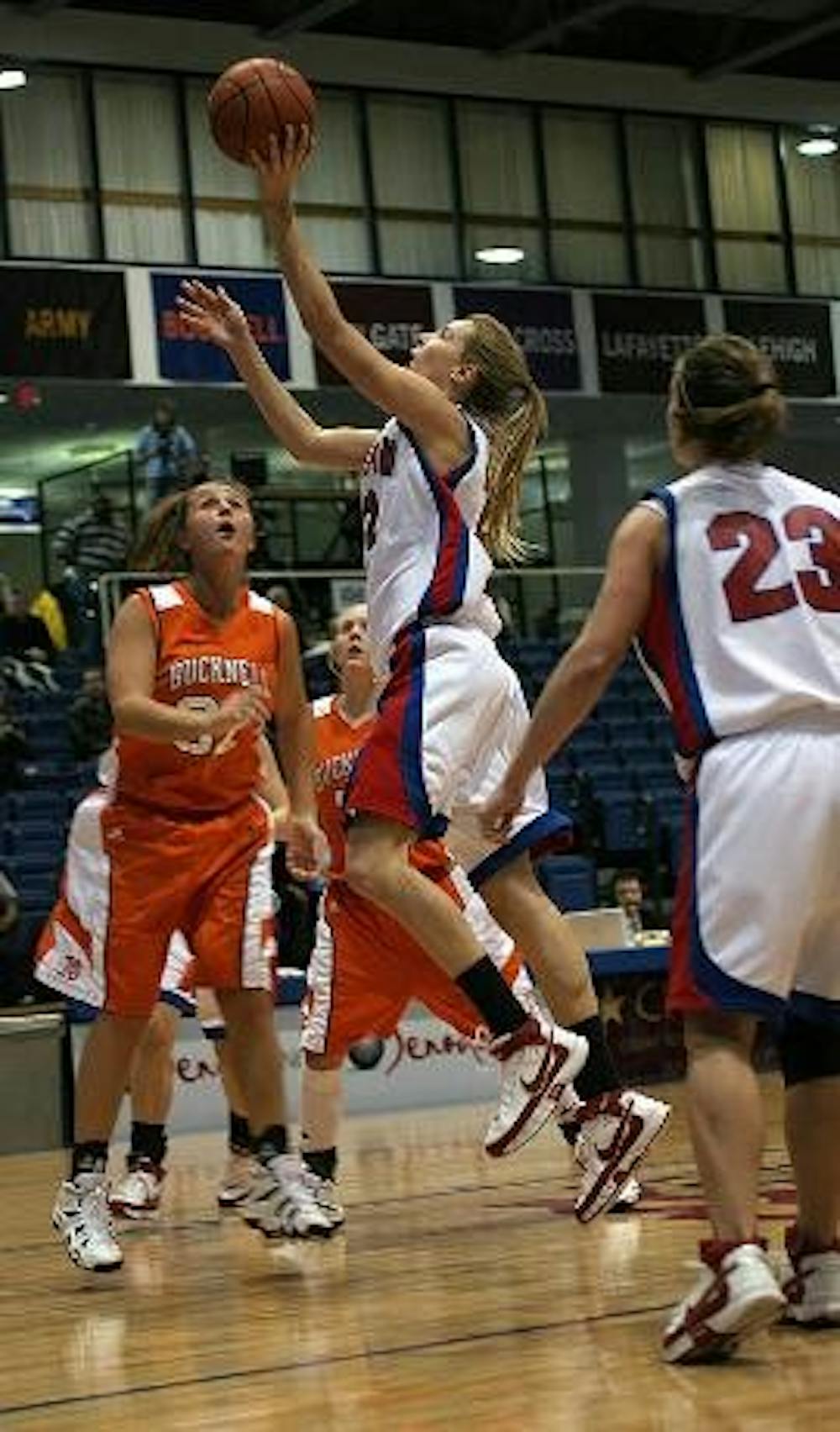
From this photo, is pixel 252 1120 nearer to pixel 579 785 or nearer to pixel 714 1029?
pixel 714 1029

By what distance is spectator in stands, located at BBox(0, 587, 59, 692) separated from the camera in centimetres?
1723

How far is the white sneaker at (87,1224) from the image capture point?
5141mm

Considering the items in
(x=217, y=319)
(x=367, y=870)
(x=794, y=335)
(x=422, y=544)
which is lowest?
(x=367, y=870)

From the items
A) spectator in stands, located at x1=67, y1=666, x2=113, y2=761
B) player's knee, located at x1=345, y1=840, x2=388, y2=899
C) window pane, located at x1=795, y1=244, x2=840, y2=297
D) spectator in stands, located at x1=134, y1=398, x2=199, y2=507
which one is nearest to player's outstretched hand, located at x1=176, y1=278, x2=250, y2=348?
player's knee, located at x1=345, y1=840, x2=388, y2=899

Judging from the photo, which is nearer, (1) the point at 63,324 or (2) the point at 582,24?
(1) the point at 63,324

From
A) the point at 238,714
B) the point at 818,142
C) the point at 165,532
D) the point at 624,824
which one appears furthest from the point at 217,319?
the point at 818,142

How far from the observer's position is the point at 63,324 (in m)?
20.3

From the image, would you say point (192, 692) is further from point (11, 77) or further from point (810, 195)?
point (810, 195)

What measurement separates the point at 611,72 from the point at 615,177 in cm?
103

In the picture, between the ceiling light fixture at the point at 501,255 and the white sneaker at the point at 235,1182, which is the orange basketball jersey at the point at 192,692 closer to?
the white sneaker at the point at 235,1182

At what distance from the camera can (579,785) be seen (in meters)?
16.5

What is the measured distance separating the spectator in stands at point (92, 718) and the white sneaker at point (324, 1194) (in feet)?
30.1

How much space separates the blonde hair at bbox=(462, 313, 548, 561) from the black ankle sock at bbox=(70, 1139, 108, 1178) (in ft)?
5.35

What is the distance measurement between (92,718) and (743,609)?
38.5 ft
